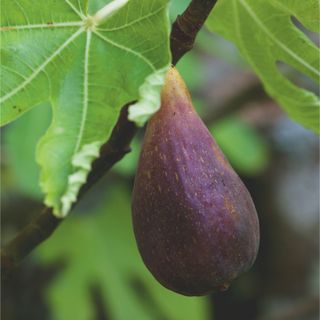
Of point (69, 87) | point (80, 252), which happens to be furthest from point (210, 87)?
point (69, 87)

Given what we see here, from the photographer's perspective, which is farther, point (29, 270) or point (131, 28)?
point (29, 270)

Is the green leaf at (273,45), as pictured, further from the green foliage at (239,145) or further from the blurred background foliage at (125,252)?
the green foliage at (239,145)

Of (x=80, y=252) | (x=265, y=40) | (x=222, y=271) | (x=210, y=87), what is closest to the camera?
(x=222, y=271)

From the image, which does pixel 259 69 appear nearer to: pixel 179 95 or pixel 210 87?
pixel 179 95

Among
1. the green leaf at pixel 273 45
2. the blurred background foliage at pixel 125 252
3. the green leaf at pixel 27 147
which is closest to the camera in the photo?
the green leaf at pixel 273 45

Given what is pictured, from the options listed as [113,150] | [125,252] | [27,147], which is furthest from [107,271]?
[113,150]

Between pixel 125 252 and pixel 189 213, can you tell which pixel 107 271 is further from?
pixel 189 213

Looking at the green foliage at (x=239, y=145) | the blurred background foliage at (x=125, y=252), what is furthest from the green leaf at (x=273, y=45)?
the green foliage at (x=239, y=145)
